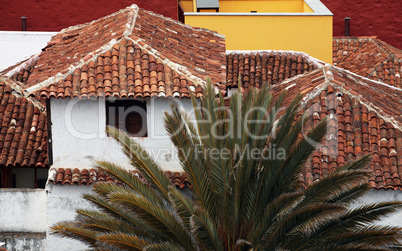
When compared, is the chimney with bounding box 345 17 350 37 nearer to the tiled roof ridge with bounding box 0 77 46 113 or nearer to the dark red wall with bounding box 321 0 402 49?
the dark red wall with bounding box 321 0 402 49

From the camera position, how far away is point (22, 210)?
56.2 ft

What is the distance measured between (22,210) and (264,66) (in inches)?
359

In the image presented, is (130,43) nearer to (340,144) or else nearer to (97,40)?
(97,40)

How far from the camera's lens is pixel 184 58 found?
59.1ft

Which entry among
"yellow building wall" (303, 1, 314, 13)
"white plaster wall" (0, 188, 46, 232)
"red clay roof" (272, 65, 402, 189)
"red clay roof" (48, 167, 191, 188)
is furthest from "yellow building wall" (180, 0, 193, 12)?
"red clay roof" (48, 167, 191, 188)

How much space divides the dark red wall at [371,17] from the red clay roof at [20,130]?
14191 millimetres

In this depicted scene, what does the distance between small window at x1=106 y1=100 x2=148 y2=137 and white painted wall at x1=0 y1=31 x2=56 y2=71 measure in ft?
29.8

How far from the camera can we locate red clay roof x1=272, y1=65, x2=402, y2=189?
16.1 metres

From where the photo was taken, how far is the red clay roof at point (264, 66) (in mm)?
22875

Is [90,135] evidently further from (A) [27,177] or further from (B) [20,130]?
(A) [27,177]

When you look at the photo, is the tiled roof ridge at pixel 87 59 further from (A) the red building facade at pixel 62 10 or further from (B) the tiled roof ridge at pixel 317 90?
(A) the red building facade at pixel 62 10

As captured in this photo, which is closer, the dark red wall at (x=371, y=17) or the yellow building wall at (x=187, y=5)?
the yellow building wall at (x=187, y=5)

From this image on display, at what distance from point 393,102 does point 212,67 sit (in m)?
4.34

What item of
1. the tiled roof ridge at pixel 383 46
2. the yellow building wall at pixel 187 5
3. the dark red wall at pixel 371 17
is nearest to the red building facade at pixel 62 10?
the dark red wall at pixel 371 17
